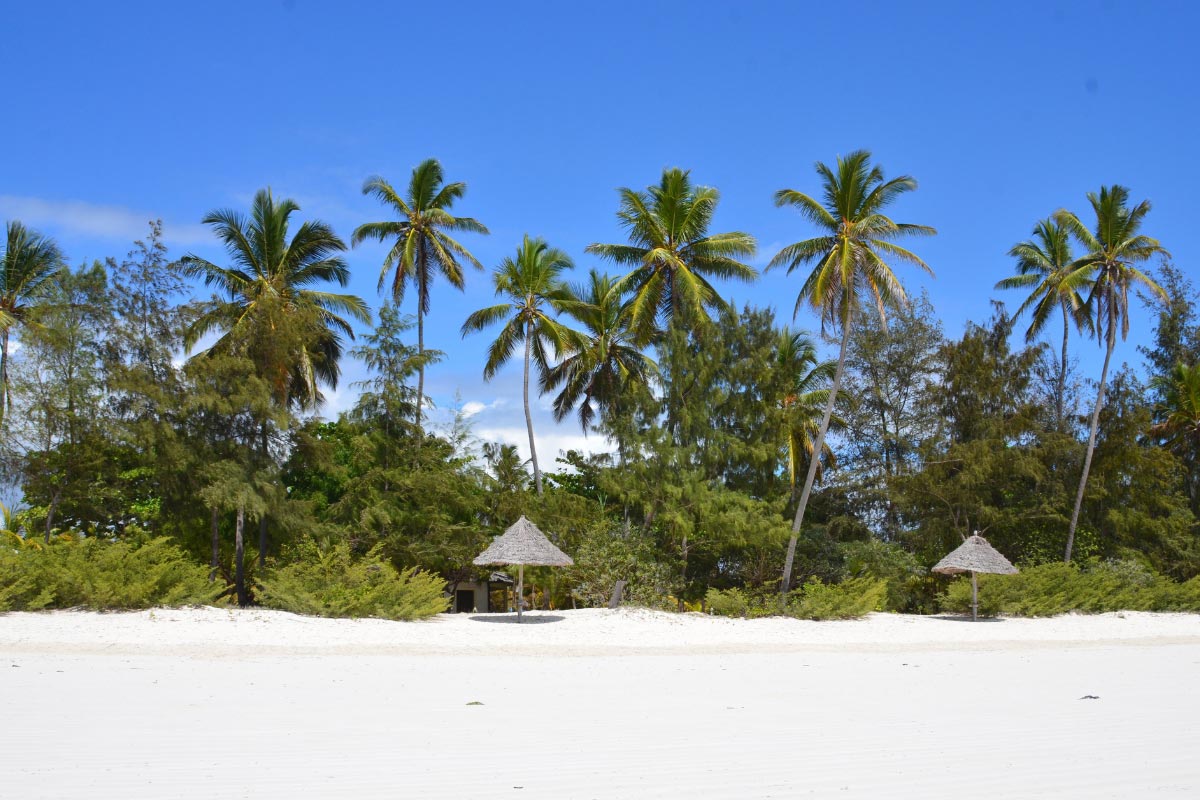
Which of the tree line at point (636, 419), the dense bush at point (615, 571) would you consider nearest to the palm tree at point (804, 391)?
the tree line at point (636, 419)

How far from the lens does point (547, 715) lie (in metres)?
8.23

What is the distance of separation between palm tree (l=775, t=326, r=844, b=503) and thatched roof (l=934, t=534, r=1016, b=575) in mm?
6263

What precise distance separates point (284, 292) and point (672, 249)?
10.5m

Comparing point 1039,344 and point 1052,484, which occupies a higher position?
point 1039,344

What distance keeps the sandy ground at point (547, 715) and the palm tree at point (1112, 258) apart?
14.2 meters

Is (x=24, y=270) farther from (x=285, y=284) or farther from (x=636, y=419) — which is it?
(x=636, y=419)

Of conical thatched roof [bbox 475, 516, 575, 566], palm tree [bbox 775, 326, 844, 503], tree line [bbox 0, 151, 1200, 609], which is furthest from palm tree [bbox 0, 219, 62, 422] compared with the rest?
palm tree [bbox 775, 326, 844, 503]

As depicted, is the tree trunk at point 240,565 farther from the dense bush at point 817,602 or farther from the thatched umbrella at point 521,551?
the dense bush at point 817,602

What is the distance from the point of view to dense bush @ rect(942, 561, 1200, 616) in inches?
902

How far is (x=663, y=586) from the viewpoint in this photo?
73.6 feet

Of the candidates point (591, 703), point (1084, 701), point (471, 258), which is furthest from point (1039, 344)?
point (591, 703)

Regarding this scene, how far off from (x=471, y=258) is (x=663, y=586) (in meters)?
11.3

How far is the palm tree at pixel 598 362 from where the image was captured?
93.5ft

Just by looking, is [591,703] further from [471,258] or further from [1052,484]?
[1052,484]
